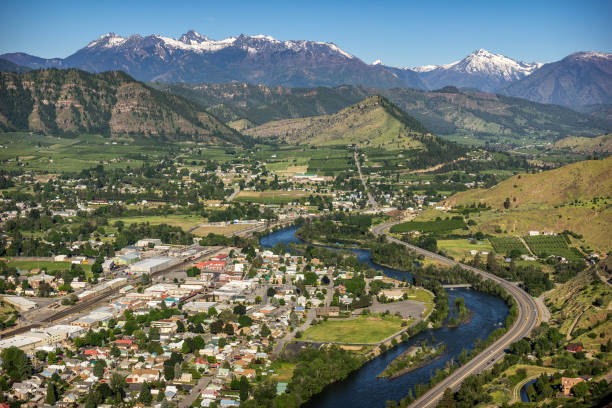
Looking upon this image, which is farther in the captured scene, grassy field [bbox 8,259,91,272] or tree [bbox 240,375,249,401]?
grassy field [bbox 8,259,91,272]

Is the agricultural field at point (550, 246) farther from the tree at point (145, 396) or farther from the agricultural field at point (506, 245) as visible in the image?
the tree at point (145, 396)

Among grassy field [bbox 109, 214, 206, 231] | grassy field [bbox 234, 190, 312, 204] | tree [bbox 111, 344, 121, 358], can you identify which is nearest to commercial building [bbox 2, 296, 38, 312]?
tree [bbox 111, 344, 121, 358]

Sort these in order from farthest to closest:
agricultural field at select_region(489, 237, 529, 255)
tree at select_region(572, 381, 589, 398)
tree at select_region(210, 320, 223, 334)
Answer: agricultural field at select_region(489, 237, 529, 255) < tree at select_region(210, 320, 223, 334) < tree at select_region(572, 381, 589, 398)

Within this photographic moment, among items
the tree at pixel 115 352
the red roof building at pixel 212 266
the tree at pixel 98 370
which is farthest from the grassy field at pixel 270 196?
the tree at pixel 98 370

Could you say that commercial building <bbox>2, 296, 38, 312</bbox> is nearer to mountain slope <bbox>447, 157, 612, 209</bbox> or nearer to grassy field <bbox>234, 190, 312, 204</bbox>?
grassy field <bbox>234, 190, 312, 204</bbox>

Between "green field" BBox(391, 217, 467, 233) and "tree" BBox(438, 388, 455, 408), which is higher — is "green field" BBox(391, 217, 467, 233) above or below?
above

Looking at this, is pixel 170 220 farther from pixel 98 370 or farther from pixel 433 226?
pixel 98 370

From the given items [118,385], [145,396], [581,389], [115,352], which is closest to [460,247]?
[581,389]
